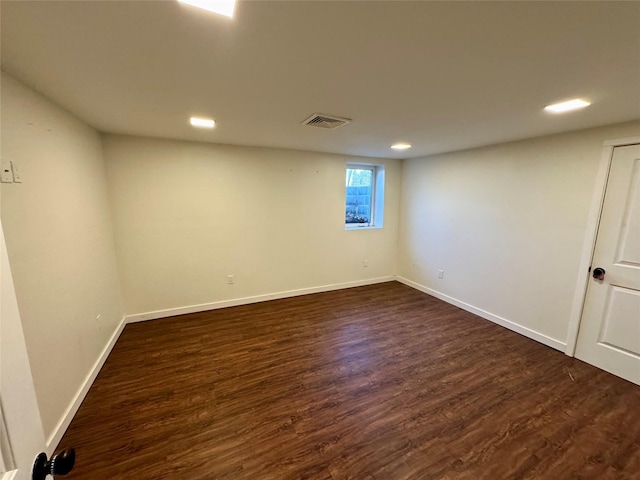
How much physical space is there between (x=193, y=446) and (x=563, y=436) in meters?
2.40

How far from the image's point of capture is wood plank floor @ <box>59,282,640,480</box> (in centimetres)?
156

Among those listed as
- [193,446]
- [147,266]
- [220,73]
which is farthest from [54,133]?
[193,446]

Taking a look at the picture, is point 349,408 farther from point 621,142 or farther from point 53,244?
point 621,142

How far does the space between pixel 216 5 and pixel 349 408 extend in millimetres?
2399

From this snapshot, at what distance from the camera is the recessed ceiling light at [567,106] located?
1.79 meters

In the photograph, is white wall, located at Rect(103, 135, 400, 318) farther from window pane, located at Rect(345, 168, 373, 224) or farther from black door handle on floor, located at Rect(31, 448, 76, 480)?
black door handle on floor, located at Rect(31, 448, 76, 480)

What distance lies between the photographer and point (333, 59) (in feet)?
4.26

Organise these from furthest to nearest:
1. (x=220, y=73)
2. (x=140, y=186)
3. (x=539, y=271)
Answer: (x=140, y=186), (x=539, y=271), (x=220, y=73)

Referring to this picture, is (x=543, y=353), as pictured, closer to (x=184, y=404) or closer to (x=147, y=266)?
(x=184, y=404)

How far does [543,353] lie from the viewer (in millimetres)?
2691

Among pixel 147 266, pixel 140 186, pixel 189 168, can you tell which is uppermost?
pixel 189 168

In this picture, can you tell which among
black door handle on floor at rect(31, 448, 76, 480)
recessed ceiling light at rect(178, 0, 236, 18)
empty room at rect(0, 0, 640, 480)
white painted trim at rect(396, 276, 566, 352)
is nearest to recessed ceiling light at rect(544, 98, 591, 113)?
empty room at rect(0, 0, 640, 480)

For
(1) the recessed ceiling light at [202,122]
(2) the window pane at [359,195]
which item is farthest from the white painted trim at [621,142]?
(1) the recessed ceiling light at [202,122]

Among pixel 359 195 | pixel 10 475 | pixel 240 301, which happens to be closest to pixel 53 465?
pixel 10 475
